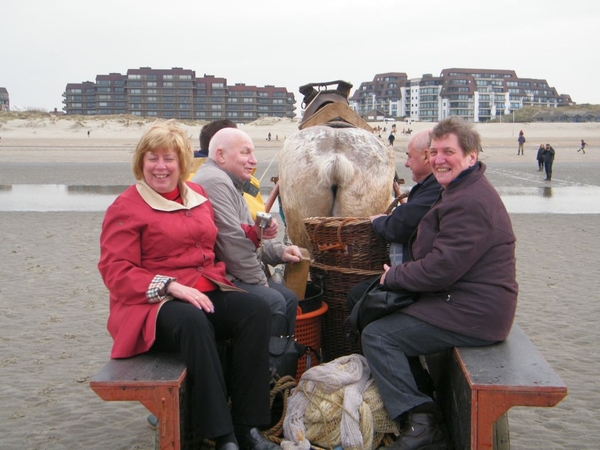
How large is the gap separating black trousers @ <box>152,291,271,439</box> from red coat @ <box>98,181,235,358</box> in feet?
0.33

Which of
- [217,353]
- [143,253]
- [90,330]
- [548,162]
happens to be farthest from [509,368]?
[548,162]

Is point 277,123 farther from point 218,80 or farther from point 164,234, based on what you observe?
point 164,234

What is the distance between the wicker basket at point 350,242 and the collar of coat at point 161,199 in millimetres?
1098

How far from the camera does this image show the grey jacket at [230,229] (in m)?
3.63

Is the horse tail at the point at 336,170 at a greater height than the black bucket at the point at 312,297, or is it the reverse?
the horse tail at the point at 336,170

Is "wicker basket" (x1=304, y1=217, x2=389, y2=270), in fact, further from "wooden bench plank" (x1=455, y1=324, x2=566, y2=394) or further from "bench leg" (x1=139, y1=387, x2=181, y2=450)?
"bench leg" (x1=139, y1=387, x2=181, y2=450)

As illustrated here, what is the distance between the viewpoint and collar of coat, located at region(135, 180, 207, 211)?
3219 millimetres

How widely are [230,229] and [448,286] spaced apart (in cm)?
118

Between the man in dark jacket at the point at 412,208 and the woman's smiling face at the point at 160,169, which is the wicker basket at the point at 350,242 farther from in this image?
the woman's smiling face at the point at 160,169

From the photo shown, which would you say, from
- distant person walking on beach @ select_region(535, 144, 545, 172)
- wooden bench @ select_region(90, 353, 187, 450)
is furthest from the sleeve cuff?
distant person walking on beach @ select_region(535, 144, 545, 172)

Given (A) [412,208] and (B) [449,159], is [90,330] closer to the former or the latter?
(A) [412,208]

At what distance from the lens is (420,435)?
3158mm

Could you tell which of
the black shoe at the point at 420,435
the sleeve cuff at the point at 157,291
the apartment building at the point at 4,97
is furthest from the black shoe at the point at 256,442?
the apartment building at the point at 4,97

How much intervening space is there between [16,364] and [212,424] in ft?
8.18
